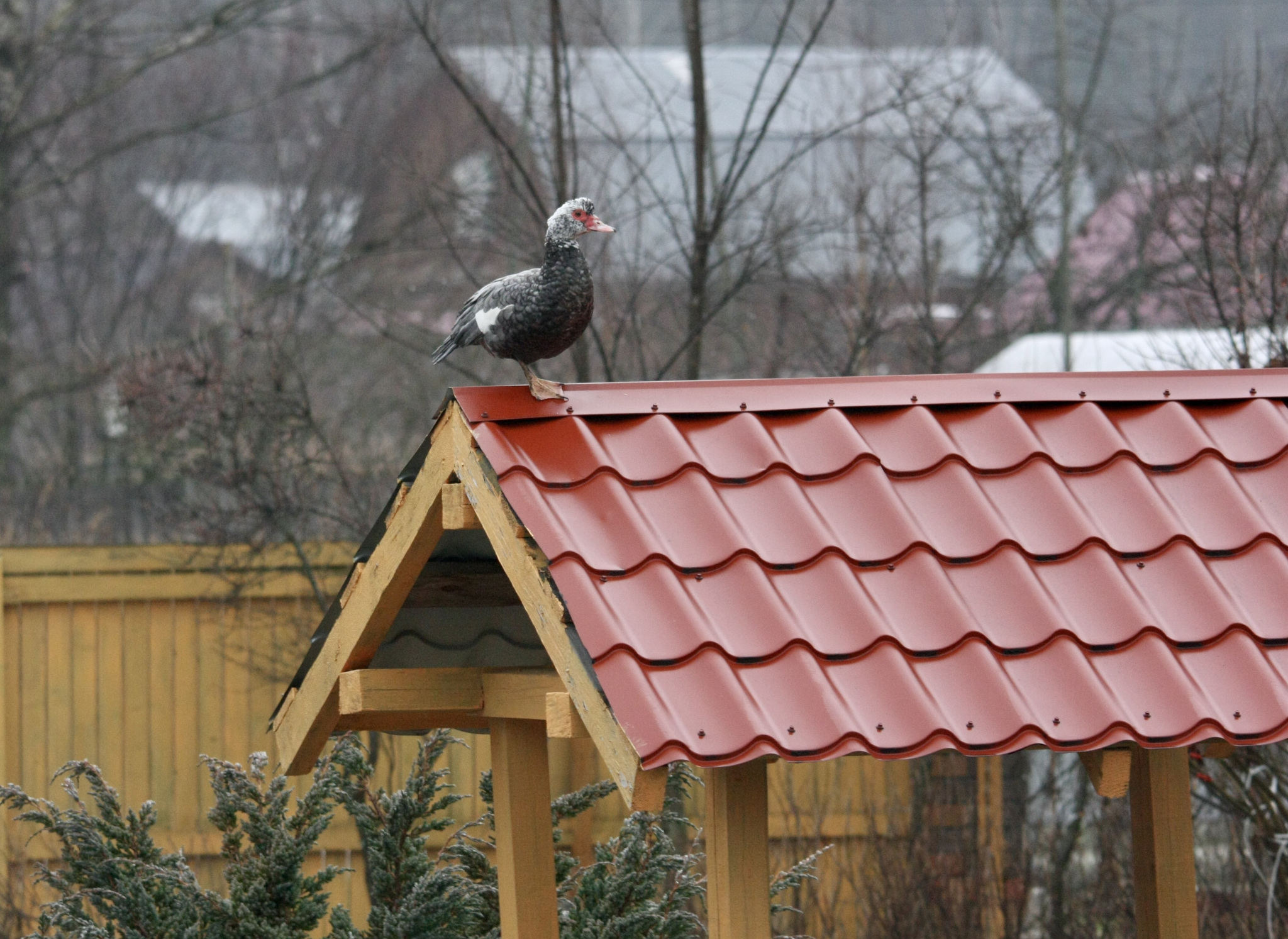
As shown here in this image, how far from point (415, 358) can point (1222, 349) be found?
6267 mm

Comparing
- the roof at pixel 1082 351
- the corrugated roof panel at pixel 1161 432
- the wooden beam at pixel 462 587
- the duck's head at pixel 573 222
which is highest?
the roof at pixel 1082 351

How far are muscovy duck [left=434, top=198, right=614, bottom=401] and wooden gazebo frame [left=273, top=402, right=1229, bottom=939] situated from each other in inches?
8.9

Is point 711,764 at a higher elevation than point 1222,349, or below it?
below

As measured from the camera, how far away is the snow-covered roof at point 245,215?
14195 mm

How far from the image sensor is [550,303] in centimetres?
297

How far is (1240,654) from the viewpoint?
2.61 m

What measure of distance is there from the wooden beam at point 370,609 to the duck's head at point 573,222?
46 cm

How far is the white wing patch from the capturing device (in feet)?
10.0

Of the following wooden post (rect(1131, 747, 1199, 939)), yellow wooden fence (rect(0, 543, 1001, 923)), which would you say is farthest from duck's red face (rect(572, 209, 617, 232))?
yellow wooden fence (rect(0, 543, 1001, 923))

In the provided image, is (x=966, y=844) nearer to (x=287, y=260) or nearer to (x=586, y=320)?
(x=586, y=320)

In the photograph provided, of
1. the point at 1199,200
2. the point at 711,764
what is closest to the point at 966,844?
the point at 1199,200

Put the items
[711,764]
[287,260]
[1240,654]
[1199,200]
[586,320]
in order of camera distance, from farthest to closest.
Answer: [287,260] → [1199,200] → [586,320] → [1240,654] → [711,764]

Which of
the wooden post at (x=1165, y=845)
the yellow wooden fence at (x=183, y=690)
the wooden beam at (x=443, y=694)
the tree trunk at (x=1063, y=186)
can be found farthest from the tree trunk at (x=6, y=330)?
the wooden post at (x=1165, y=845)

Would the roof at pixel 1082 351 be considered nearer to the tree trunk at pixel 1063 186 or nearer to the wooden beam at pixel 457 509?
the tree trunk at pixel 1063 186
